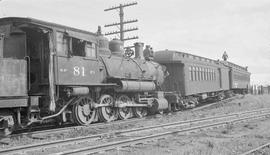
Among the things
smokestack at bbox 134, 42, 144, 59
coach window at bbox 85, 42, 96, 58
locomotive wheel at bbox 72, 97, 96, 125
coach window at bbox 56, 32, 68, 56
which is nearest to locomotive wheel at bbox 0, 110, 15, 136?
coach window at bbox 56, 32, 68, 56

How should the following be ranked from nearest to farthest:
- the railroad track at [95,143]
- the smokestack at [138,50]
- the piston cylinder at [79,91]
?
1. the railroad track at [95,143]
2. the piston cylinder at [79,91]
3. the smokestack at [138,50]

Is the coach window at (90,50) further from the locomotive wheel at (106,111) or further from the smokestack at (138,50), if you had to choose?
the smokestack at (138,50)

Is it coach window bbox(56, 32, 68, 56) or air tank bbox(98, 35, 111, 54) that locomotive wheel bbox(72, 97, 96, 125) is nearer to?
coach window bbox(56, 32, 68, 56)

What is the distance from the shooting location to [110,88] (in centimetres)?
1530

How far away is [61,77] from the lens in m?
12.1

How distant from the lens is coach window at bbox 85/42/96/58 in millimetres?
13603

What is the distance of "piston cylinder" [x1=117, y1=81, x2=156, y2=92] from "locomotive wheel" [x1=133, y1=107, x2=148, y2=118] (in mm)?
970

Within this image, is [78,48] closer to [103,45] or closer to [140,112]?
[103,45]

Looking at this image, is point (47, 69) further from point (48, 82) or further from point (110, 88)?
point (110, 88)

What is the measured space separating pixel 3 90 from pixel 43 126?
14.5ft

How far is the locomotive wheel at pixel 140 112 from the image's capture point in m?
17.3

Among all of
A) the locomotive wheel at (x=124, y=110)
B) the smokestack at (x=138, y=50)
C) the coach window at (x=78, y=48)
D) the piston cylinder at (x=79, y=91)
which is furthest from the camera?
the smokestack at (x=138, y=50)

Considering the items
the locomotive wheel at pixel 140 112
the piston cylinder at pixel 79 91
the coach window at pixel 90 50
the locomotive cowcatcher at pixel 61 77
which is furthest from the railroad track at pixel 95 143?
the locomotive wheel at pixel 140 112

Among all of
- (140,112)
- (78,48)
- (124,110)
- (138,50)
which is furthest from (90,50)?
(138,50)
